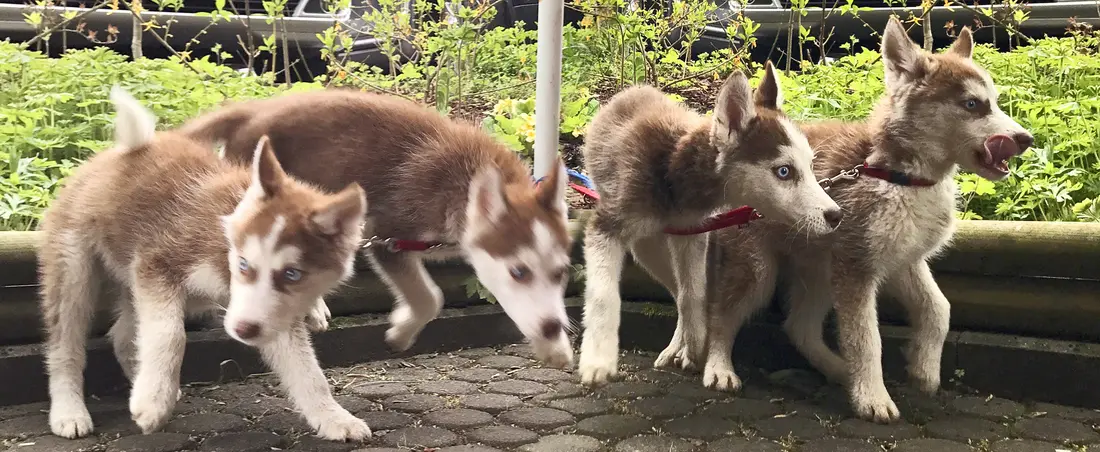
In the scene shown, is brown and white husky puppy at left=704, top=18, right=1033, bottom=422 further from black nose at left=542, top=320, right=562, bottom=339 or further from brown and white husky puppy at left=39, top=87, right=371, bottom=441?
brown and white husky puppy at left=39, top=87, right=371, bottom=441

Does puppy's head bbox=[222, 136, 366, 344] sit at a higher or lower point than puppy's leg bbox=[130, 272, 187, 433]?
higher

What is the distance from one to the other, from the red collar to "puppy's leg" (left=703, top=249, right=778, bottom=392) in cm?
51

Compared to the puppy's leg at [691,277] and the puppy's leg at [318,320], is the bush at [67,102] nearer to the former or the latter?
the puppy's leg at [318,320]

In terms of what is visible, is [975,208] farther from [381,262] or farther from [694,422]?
[381,262]

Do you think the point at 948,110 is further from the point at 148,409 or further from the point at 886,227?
the point at 148,409

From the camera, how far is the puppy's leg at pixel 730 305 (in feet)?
10.9

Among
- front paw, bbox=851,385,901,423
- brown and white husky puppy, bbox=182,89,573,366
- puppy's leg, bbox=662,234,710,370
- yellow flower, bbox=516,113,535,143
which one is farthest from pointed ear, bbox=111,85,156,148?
front paw, bbox=851,385,901,423

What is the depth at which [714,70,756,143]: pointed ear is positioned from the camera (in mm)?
2521

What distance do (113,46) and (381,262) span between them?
460 centimetres

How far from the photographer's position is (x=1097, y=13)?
232 inches

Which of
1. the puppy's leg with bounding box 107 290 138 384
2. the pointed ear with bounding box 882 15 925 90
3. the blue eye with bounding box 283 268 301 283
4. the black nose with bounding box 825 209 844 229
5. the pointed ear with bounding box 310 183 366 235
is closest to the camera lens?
the pointed ear with bounding box 310 183 366 235

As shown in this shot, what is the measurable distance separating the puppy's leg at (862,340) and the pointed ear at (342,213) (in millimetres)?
1796

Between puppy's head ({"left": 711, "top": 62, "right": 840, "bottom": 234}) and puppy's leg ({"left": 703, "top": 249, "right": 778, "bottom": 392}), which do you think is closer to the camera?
puppy's head ({"left": 711, "top": 62, "right": 840, "bottom": 234})

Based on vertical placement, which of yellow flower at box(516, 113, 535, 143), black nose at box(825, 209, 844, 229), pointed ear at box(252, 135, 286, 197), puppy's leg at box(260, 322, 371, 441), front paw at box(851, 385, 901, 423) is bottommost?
front paw at box(851, 385, 901, 423)
